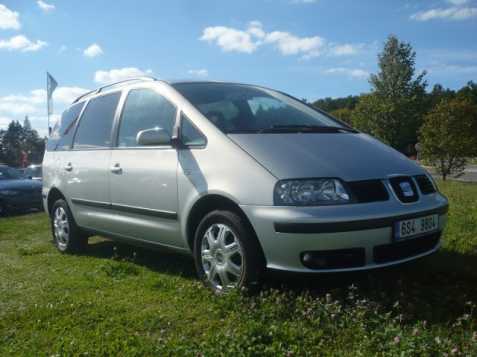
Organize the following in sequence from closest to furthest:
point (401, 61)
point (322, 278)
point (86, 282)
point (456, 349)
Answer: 1. point (456, 349)
2. point (322, 278)
3. point (86, 282)
4. point (401, 61)

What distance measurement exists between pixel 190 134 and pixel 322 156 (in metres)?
1.09

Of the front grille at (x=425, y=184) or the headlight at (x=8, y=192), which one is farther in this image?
the headlight at (x=8, y=192)

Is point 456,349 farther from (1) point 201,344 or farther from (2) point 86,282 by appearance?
(2) point 86,282

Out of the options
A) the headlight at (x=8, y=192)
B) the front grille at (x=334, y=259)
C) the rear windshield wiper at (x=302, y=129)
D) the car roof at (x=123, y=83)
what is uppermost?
the car roof at (x=123, y=83)

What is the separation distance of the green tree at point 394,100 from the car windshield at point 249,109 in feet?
125

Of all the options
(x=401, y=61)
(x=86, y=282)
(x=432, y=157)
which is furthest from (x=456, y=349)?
(x=401, y=61)

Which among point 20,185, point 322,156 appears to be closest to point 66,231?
point 322,156

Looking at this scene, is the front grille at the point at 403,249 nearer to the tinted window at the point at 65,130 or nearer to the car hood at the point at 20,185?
the tinted window at the point at 65,130

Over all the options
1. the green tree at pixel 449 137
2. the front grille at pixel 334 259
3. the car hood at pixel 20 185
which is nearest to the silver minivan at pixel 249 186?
the front grille at pixel 334 259

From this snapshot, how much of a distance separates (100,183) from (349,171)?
103 inches

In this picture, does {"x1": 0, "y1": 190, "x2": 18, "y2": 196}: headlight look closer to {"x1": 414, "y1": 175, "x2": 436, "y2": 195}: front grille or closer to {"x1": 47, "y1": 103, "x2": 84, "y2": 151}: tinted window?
{"x1": 47, "y1": 103, "x2": 84, "y2": 151}: tinted window

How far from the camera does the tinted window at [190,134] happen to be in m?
3.76

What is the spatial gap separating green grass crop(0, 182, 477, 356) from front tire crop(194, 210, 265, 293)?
5.2 inches

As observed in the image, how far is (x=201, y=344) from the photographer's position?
8.81 ft
